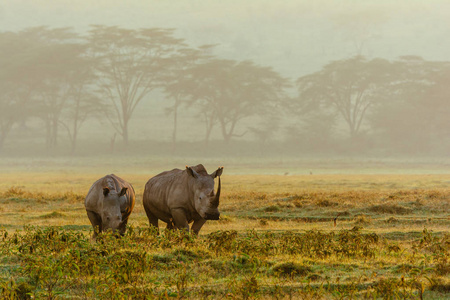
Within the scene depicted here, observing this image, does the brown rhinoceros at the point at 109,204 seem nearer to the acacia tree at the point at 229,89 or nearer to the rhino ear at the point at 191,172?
the rhino ear at the point at 191,172

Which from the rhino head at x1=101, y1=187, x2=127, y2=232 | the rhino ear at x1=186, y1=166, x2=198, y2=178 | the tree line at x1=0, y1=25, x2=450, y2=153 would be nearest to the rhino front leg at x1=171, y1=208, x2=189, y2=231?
the rhino ear at x1=186, y1=166, x2=198, y2=178

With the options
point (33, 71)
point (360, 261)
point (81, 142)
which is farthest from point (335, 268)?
point (81, 142)

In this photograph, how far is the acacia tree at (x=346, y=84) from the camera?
67.9 meters

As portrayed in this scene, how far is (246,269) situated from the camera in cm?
904

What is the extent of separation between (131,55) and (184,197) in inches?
2086

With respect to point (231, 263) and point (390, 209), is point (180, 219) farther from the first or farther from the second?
point (390, 209)

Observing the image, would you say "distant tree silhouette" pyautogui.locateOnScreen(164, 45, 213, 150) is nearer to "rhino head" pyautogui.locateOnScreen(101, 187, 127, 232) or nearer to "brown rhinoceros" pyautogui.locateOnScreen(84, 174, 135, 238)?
"brown rhinoceros" pyautogui.locateOnScreen(84, 174, 135, 238)

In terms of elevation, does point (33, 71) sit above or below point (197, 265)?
above

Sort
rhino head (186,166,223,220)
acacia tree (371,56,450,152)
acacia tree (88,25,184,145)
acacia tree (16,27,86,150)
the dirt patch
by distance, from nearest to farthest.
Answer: rhino head (186,166,223,220) → the dirt patch → acacia tree (88,25,184,145) → acacia tree (16,27,86,150) → acacia tree (371,56,450,152)

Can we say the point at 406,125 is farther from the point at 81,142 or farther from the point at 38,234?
the point at 38,234

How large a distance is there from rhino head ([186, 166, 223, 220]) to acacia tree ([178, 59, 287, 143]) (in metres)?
53.7

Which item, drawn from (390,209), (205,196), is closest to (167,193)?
(205,196)

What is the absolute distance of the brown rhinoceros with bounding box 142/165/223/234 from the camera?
10398 millimetres

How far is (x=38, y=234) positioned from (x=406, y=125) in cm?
6402
